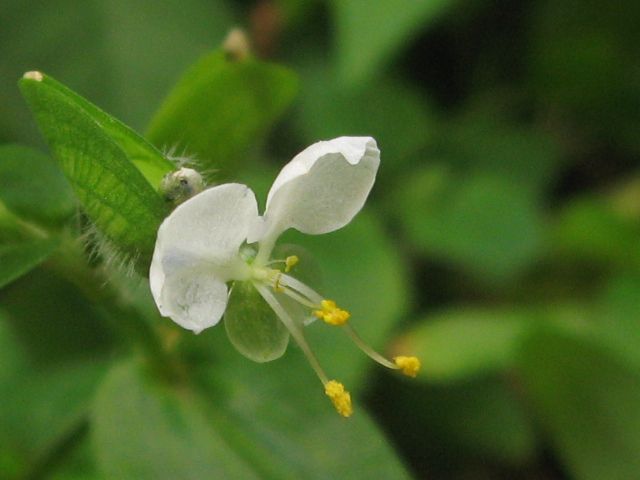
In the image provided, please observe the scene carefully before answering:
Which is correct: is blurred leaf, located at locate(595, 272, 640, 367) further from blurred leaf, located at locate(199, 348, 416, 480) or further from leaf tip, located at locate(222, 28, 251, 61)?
leaf tip, located at locate(222, 28, 251, 61)

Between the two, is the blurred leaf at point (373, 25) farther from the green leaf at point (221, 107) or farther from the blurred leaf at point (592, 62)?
the blurred leaf at point (592, 62)

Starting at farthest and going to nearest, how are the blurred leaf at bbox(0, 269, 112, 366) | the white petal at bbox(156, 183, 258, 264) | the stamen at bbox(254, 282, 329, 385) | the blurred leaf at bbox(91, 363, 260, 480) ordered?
the blurred leaf at bbox(0, 269, 112, 366) < the blurred leaf at bbox(91, 363, 260, 480) < the stamen at bbox(254, 282, 329, 385) < the white petal at bbox(156, 183, 258, 264)

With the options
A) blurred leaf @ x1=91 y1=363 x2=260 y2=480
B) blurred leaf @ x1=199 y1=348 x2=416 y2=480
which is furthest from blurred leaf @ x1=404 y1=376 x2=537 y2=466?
blurred leaf @ x1=91 y1=363 x2=260 y2=480

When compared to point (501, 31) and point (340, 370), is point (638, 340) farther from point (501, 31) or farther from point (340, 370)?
point (501, 31)

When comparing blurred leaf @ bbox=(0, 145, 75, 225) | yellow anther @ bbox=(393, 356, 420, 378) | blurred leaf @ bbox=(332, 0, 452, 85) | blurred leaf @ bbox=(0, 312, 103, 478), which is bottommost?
blurred leaf @ bbox=(0, 312, 103, 478)

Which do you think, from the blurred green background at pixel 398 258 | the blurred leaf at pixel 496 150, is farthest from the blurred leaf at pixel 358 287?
the blurred leaf at pixel 496 150

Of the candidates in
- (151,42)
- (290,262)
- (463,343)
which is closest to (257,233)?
(290,262)
